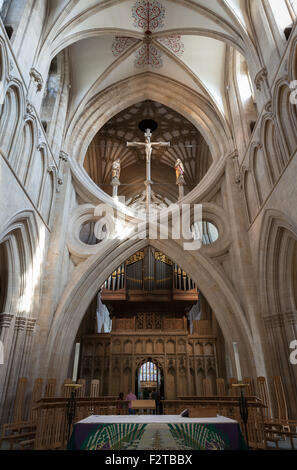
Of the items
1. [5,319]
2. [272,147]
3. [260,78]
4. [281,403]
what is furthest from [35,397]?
[260,78]

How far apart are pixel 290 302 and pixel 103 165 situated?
12926mm

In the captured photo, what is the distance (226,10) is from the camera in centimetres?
945

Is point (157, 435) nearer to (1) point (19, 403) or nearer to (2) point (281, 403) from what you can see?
(2) point (281, 403)

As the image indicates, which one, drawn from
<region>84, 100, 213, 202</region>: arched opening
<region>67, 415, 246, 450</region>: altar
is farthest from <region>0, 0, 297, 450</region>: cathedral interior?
<region>67, 415, 246, 450</region>: altar

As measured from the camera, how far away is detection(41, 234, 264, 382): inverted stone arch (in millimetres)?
8555

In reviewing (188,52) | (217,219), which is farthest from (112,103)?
(217,219)

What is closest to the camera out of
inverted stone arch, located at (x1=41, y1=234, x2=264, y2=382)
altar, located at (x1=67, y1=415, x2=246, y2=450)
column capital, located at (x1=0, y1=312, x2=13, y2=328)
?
altar, located at (x1=67, y1=415, x2=246, y2=450)

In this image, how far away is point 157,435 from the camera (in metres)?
3.36

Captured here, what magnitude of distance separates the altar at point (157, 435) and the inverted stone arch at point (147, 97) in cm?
973

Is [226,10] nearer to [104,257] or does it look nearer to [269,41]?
[269,41]

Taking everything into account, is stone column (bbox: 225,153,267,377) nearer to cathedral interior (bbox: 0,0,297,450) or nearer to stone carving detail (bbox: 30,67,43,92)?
cathedral interior (bbox: 0,0,297,450)

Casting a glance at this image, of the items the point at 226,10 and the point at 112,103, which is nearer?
the point at 226,10

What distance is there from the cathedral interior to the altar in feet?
4.04

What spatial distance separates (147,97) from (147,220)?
18.9 ft
